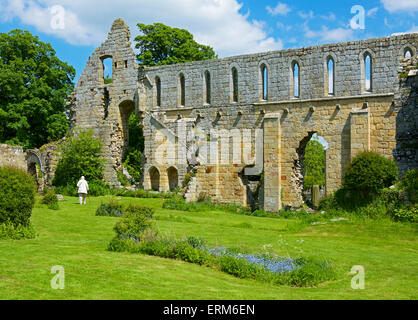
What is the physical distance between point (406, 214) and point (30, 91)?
28.9 m

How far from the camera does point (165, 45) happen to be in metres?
41.5

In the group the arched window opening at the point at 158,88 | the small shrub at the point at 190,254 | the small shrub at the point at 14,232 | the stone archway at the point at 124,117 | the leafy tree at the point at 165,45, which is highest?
the leafy tree at the point at 165,45

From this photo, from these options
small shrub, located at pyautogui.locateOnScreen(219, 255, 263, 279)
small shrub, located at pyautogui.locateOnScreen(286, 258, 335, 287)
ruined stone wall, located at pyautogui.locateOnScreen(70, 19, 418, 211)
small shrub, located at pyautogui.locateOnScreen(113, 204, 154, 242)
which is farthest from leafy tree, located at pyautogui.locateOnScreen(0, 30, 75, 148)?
small shrub, located at pyautogui.locateOnScreen(286, 258, 335, 287)

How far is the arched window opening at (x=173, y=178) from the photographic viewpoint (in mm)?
28984

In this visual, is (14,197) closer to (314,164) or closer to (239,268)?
(239,268)

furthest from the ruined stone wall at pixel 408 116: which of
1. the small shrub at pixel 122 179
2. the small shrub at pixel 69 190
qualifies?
the small shrub at pixel 69 190

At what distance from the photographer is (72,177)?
30172mm

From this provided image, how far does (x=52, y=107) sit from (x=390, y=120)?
26210 millimetres

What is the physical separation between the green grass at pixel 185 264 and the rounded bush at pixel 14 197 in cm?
97

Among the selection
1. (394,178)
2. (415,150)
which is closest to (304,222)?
(394,178)

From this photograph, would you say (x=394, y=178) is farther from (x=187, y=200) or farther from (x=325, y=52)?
(x=187, y=200)

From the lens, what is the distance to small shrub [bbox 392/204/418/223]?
57.4 feet

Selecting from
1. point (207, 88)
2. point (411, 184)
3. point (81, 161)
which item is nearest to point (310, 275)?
point (411, 184)

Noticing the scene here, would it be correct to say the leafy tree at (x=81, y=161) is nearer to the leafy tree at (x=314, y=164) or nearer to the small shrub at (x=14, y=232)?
the small shrub at (x=14, y=232)
